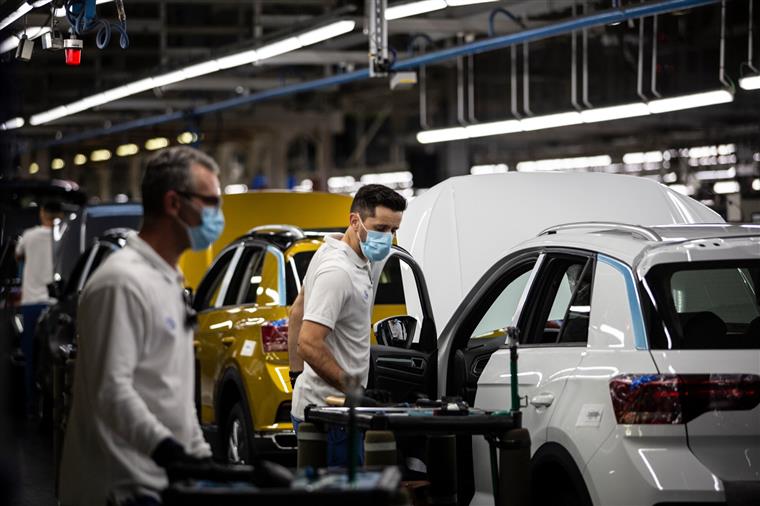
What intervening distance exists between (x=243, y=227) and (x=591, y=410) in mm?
8691

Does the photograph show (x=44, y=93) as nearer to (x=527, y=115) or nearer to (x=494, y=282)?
(x=527, y=115)

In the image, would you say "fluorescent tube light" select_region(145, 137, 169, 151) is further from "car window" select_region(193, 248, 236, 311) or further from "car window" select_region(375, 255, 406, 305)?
"car window" select_region(375, 255, 406, 305)

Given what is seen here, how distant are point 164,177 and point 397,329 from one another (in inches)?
117

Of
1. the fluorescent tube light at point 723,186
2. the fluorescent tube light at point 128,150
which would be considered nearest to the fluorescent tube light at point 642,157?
the fluorescent tube light at point 723,186

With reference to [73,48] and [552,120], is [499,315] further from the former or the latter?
[552,120]

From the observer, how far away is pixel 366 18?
1516cm

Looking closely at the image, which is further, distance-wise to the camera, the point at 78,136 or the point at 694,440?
the point at 78,136

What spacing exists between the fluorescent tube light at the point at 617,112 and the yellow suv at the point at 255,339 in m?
6.69

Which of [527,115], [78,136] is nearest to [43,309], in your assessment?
[527,115]

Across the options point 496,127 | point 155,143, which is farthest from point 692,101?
point 155,143

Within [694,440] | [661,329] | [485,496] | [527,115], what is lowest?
[485,496]

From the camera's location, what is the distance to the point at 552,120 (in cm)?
1789

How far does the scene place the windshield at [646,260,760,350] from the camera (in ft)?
17.2

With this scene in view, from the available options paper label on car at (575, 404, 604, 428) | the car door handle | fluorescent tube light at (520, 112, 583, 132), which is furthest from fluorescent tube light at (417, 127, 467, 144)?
paper label on car at (575, 404, 604, 428)
